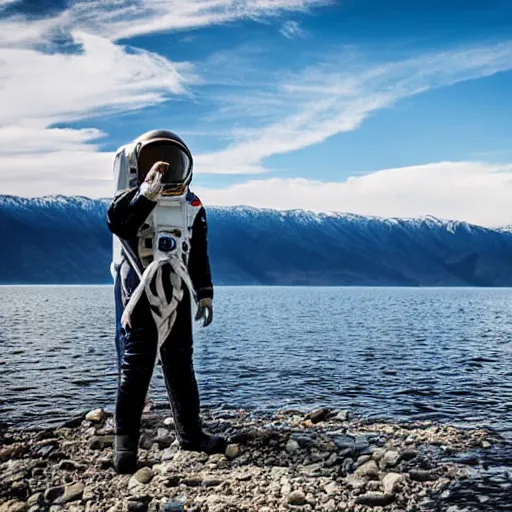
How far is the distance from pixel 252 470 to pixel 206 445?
994 mm

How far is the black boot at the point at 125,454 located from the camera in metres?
8.58

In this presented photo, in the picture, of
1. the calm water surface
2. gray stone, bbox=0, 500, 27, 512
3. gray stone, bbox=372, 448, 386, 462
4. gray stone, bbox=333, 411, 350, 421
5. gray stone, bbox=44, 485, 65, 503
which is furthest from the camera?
the calm water surface

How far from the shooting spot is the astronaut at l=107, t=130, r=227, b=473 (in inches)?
343

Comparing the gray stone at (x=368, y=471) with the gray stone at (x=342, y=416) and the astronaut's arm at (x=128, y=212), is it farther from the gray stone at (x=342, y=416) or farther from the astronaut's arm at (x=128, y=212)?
the astronaut's arm at (x=128, y=212)

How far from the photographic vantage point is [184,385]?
938 cm

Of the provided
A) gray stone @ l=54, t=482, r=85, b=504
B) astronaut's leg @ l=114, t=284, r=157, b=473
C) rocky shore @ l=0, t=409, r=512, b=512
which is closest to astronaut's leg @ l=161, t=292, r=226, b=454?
rocky shore @ l=0, t=409, r=512, b=512

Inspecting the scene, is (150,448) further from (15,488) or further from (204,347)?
(204,347)

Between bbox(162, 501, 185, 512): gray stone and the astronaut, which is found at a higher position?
the astronaut

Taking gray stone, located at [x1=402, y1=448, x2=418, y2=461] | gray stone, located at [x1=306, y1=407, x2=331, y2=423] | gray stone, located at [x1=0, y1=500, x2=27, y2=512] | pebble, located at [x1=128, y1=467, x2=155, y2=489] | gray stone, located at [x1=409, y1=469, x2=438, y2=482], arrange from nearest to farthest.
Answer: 1. gray stone, located at [x1=0, y1=500, x2=27, y2=512]
2. pebble, located at [x1=128, y1=467, x2=155, y2=489]
3. gray stone, located at [x1=409, y1=469, x2=438, y2=482]
4. gray stone, located at [x1=402, y1=448, x2=418, y2=461]
5. gray stone, located at [x1=306, y1=407, x2=331, y2=423]

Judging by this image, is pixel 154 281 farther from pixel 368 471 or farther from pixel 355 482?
pixel 368 471

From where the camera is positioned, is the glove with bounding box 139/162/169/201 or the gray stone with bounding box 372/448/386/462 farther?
the gray stone with bounding box 372/448/386/462

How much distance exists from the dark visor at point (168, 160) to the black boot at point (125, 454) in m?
3.56

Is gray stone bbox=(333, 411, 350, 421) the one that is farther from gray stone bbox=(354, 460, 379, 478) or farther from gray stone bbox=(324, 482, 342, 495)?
gray stone bbox=(324, 482, 342, 495)

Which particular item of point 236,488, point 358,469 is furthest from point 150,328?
point 358,469
